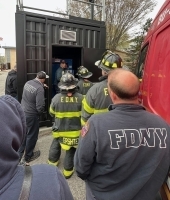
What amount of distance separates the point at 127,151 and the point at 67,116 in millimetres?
1976

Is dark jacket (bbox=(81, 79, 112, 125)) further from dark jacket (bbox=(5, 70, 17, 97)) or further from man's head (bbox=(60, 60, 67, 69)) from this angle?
man's head (bbox=(60, 60, 67, 69))

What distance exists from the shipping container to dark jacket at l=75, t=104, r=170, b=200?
362 cm

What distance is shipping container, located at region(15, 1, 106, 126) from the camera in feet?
15.0

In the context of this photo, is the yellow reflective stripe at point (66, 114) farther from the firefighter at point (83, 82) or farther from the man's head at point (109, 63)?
the firefighter at point (83, 82)

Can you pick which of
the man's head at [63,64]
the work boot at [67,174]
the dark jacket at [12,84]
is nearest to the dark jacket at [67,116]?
the work boot at [67,174]

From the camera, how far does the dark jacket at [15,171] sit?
2.17 feet

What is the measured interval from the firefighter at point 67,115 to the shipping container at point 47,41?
1.79m

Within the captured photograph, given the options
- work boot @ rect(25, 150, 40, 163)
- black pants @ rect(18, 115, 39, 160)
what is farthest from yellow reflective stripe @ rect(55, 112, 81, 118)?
work boot @ rect(25, 150, 40, 163)

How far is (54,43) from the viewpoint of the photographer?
16.4 ft

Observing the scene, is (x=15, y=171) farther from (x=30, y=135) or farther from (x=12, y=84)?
(x=12, y=84)

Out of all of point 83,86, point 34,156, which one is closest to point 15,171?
point 34,156

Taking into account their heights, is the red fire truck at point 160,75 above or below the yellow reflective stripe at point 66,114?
above

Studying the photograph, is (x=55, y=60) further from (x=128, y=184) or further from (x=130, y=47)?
(x=130, y=47)

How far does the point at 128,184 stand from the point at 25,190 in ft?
3.23
